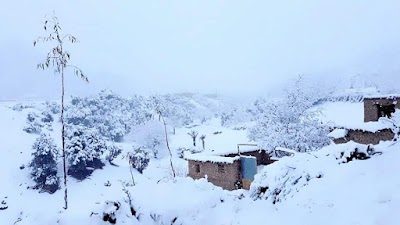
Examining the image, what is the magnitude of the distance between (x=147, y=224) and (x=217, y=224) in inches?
56.3

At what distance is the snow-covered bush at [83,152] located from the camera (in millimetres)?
41812

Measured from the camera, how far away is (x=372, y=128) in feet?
62.6

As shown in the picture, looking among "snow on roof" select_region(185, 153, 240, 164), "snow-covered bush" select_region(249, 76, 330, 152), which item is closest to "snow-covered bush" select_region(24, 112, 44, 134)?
"snow on roof" select_region(185, 153, 240, 164)

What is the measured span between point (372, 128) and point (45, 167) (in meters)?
35.0

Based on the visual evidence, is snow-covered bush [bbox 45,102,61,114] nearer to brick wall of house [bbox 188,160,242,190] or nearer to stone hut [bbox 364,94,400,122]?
brick wall of house [bbox 188,160,242,190]

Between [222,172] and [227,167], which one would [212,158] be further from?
[227,167]

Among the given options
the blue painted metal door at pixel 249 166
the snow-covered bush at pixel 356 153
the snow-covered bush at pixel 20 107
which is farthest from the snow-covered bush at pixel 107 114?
the snow-covered bush at pixel 356 153

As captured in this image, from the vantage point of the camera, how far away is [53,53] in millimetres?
15727

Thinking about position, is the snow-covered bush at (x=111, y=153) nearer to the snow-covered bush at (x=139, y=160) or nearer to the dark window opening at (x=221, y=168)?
the snow-covered bush at (x=139, y=160)

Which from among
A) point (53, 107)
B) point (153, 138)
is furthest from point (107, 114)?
point (153, 138)

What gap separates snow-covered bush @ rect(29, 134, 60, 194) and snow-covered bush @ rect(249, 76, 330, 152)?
2539 cm

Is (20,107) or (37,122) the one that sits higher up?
(20,107)

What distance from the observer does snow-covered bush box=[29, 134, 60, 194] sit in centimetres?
3964

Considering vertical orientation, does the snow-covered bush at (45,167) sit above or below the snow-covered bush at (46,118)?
below
